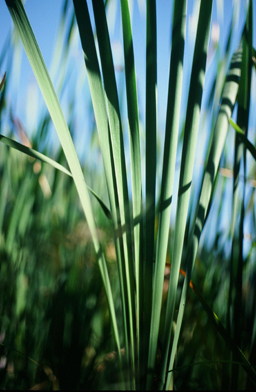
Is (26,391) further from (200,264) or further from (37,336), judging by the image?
(200,264)

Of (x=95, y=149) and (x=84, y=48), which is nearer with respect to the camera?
(x=84, y=48)

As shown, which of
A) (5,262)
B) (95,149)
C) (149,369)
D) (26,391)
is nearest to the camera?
(149,369)

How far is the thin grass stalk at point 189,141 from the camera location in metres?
0.24

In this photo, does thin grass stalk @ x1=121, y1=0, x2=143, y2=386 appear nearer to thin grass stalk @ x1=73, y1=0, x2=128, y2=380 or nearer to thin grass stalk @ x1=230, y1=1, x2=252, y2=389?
thin grass stalk @ x1=73, y1=0, x2=128, y2=380

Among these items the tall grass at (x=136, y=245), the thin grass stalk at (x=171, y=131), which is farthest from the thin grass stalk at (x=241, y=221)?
the thin grass stalk at (x=171, y=131)

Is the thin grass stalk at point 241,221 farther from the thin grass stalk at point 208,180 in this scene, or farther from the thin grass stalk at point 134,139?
the thin grass stalk at point 134,139

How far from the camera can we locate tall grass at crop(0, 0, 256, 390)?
0.78ft

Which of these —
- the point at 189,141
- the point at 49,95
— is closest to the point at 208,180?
the point at 189,141

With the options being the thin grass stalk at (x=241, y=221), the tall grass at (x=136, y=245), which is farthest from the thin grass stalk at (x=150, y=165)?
the thin grass stalk at (x=241, y=221)

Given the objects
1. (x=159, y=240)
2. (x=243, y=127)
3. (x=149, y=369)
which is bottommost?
(x=149, y=369)

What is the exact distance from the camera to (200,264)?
570 millimetres

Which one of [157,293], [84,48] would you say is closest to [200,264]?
[157,293]

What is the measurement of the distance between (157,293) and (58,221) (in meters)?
0.40

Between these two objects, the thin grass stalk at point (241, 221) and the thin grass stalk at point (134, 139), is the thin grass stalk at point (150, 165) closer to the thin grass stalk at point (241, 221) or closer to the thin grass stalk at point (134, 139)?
the thin grass stalk at point (134, 139)
